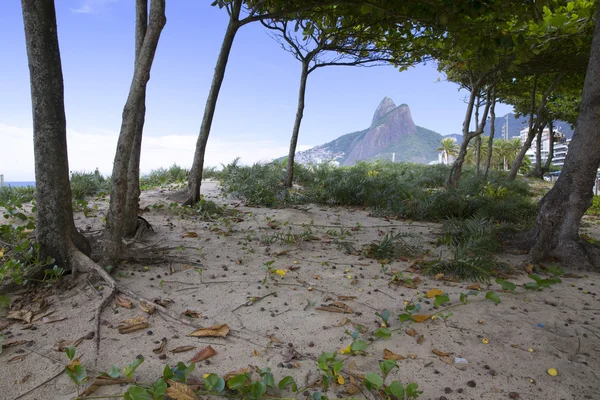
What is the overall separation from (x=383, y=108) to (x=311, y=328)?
17034 cm

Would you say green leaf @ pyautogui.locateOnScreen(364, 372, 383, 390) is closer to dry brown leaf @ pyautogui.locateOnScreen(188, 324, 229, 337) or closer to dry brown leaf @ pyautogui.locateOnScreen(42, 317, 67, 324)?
dry brown leaf @ pyautogui.locateOnScreen(188, 324, 229, 337)

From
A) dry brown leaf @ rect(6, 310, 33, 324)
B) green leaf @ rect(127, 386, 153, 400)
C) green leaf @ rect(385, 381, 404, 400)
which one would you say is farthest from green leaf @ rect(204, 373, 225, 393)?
dry brown leaf @ rect(6, 310, 33, 324)

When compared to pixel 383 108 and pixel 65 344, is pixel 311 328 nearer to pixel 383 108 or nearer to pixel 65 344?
pixel 65 344

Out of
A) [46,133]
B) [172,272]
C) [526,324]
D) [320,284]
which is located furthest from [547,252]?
[46,133]

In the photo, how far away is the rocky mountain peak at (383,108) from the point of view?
160 m

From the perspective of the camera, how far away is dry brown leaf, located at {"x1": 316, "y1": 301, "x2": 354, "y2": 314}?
287cm

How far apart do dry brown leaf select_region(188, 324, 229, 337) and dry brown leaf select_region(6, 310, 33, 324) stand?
1.11m

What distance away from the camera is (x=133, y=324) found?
8.34ft

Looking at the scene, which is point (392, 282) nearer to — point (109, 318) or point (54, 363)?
point (109, 318)

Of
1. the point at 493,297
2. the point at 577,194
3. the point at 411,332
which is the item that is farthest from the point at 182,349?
the point at 577,194

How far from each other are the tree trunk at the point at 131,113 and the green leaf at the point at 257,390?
222 cm

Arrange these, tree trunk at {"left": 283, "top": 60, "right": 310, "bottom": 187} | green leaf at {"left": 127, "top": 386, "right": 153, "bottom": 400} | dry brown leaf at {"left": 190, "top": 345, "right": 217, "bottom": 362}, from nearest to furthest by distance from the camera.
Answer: green leaf at {"left": 127, "top": 386, "right": 153, "bottom": 400}, dry brown leaf at {"left": 190, "top": 345, "right": 217, "bottom": 362}, tree trunk at {"left": 283, "top": 60, "right": 310, "bottom": 187}

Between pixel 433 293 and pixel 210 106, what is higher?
pixel 210 106

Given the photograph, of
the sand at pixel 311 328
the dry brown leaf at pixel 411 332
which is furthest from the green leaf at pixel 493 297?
the dry brown leaf at pixel 411 332
